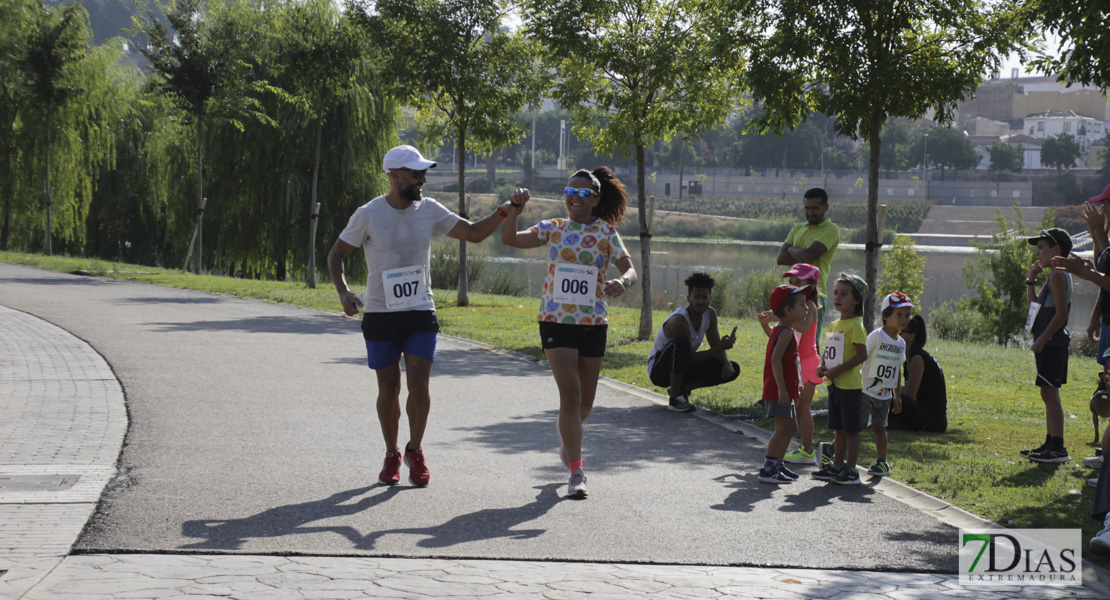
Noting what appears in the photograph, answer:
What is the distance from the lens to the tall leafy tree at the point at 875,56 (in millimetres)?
10148

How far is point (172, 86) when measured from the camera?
25312mm

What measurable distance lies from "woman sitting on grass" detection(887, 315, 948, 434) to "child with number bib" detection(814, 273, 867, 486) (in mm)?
2088

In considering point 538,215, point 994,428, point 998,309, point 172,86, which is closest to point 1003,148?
point 538,215

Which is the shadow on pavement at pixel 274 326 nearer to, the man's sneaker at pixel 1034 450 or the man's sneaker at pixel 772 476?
the man's sneaker at pixel 772 476

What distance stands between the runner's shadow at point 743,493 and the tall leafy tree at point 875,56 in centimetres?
436

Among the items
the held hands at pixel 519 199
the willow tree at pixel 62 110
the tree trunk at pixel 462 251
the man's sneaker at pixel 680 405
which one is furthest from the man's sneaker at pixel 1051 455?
the willow tree at pixel 62 110

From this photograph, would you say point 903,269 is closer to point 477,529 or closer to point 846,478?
point 846,478

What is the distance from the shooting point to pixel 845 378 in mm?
6586

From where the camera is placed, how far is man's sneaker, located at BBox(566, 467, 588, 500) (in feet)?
19.8

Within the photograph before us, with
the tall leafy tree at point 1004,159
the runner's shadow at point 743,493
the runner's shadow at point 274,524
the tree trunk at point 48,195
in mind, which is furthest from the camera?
the tall leafy tree at point 1004,159

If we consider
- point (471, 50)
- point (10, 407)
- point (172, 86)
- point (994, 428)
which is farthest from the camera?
point (172, 86)

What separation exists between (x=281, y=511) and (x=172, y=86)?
72.3ft

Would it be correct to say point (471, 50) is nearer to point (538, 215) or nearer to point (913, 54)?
point (913, 54)

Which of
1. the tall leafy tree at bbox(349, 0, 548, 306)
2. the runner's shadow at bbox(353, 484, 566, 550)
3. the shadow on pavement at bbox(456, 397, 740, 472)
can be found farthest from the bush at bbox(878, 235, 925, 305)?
the runner's shadow at bbox(353, 484, 566, 550)
